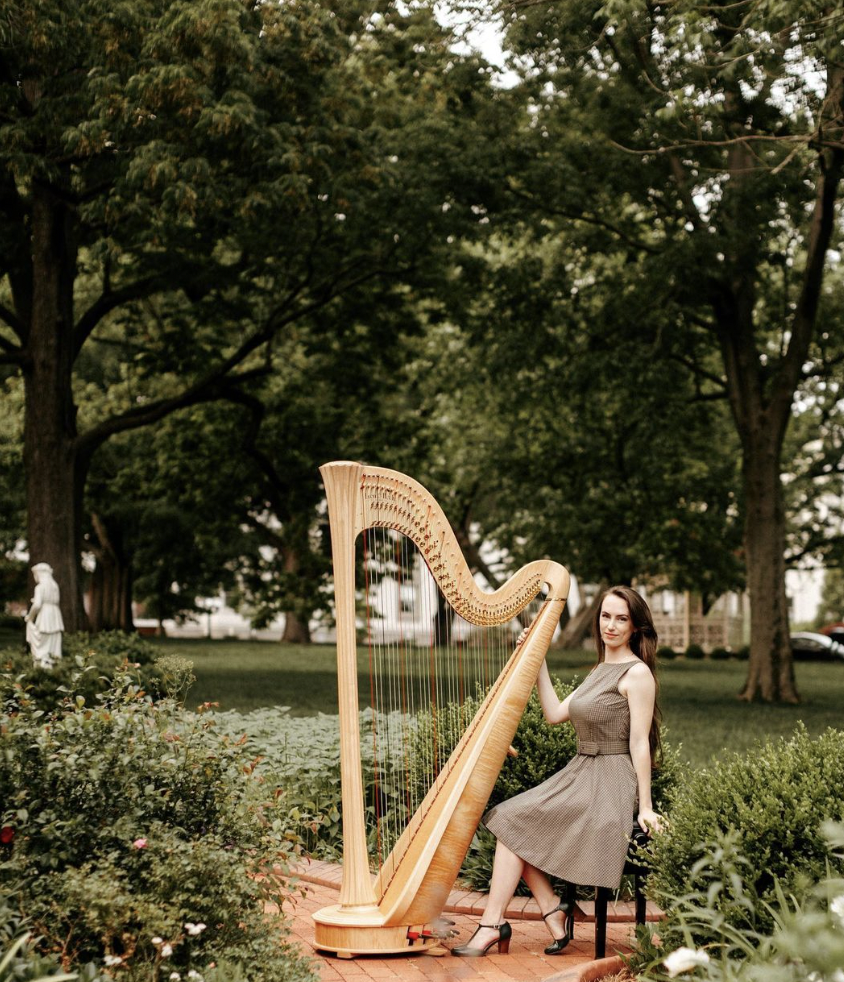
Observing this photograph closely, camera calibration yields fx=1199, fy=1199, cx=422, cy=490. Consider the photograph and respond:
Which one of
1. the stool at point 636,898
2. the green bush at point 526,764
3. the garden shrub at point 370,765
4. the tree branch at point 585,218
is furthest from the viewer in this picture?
the tree branch at point 585,218

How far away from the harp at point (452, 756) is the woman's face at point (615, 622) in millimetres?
242

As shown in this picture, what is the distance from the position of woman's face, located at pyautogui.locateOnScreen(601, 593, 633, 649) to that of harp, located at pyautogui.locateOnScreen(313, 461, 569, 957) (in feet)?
0.80

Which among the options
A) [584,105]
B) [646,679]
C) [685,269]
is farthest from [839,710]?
[646,679]

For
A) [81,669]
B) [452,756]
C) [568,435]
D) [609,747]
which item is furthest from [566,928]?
[568,435]

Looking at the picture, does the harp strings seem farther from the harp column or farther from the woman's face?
the woman's face

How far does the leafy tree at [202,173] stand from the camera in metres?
13.0

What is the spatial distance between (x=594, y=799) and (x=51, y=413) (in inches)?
527

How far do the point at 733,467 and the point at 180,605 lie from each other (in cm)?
2631

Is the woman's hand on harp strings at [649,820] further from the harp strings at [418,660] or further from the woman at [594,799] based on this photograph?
the harp strings at [418,660]

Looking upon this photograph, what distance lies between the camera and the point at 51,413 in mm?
16906

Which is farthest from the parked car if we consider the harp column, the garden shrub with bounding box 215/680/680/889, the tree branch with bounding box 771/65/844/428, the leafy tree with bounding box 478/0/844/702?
the harp column

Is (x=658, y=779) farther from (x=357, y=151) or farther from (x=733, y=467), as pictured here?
(x=733, y=467)

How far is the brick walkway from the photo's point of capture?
4.80 metres

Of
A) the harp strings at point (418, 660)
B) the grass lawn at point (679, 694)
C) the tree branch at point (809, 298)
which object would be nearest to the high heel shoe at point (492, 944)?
the harp strings at point (418, 660)
